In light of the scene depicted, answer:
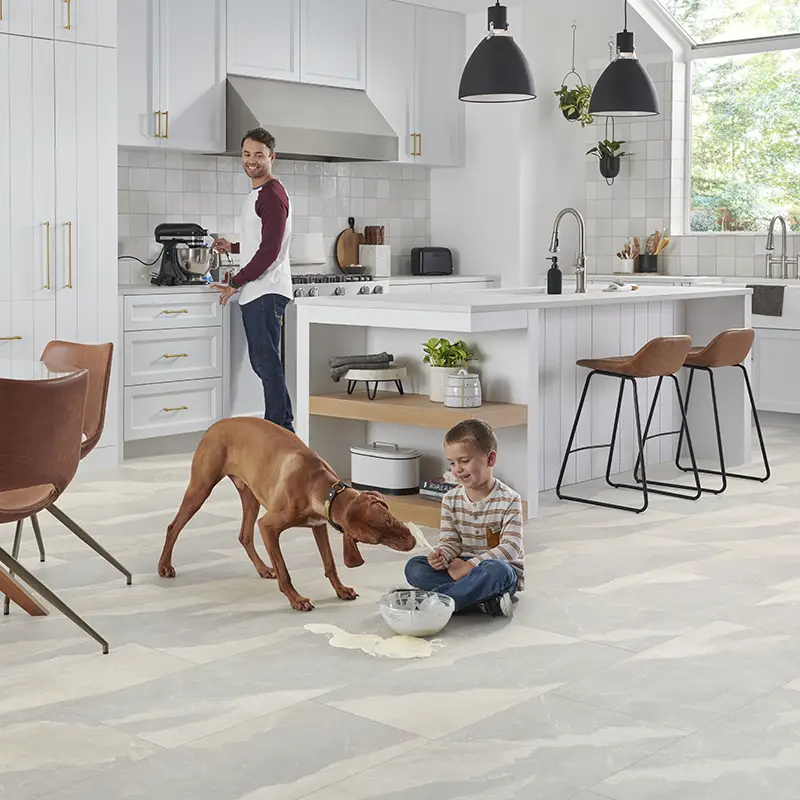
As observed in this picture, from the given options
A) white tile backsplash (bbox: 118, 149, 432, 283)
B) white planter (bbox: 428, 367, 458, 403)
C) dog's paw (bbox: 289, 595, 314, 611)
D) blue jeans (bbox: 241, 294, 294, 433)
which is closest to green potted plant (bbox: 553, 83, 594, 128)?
white tile backsplash (bbox: 118, 149, 432, 283)

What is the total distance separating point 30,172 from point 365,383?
1815mm

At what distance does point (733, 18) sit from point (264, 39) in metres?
3.23

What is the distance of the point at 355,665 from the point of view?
2.98 metres

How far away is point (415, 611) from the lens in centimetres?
317

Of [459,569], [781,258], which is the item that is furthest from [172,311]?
[781,258]

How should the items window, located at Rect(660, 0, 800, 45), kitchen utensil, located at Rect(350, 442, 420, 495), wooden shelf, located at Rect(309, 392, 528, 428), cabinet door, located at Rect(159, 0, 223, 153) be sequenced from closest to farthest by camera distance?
wooden shelf, located at Rect(309, 392, 528, 428) → kitchen utensil, located at Rect(350, 442, 420, 495) → cabinet door, located at Rect(159, 0, 223, 153) → window, located at Rect(660, 0, 800, 45)

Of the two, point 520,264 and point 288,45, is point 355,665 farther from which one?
point 520,264

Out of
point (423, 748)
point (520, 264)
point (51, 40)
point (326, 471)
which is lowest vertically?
point (423, 748)

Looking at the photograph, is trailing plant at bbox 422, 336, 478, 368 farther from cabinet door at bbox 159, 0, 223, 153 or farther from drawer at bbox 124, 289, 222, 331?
cabinet door at bbox 159, 0, 223, 153

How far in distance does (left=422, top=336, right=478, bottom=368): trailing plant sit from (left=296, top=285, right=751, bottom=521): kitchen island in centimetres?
6

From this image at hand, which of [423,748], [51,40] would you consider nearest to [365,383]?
[51,40]

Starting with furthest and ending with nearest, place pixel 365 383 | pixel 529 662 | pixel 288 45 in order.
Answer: pixel 288 45, pixel 365 383, pixel 529 662

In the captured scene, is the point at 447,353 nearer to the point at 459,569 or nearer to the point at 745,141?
the point at 459,569

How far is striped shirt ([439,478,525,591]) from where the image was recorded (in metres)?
3.46
